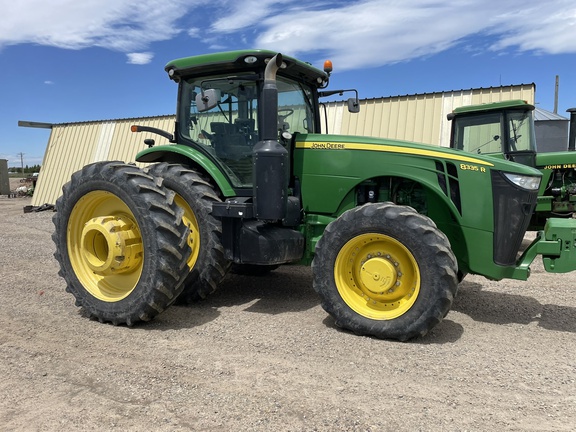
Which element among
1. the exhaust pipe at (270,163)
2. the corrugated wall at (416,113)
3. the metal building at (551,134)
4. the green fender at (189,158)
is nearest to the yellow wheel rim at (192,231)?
the green fender at (189,158)

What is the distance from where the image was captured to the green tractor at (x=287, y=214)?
13.7 feet

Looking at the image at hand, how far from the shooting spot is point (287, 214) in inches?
192

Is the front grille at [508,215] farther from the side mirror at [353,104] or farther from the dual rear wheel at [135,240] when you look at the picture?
the dual rear wheel at [135,240]

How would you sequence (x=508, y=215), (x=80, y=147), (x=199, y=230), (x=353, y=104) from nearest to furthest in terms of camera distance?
(x=508, y=215) → (x=199, y=230) → (x=353, y=104) → (x=80, y=147)

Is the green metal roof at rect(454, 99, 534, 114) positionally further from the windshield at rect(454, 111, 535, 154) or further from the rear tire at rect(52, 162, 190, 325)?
the rear tire at rect(52, 162, 190, 325)

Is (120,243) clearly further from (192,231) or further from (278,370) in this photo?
(278,370)

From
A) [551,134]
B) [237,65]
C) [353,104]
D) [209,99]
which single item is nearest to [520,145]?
[353,104]

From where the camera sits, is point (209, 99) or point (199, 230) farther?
point (199, 230)

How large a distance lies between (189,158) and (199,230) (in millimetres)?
845

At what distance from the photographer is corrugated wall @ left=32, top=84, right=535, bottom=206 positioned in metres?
12.0

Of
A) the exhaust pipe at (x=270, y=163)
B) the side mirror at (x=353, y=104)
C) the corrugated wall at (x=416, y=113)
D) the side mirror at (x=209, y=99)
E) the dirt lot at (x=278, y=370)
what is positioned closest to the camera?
the dirt lot at (x=278, y=370)

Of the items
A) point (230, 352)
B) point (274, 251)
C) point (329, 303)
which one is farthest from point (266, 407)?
point (274, 251)

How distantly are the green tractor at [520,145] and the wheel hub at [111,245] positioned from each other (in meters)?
6.06

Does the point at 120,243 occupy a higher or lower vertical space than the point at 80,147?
lower
